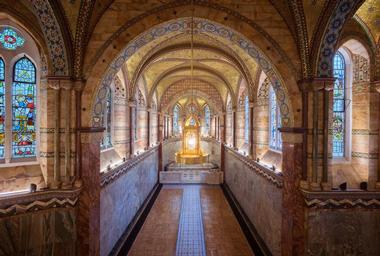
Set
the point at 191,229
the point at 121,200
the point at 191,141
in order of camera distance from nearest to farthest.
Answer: the point at 121,200 → the point at 191,229 → the point at 191,141

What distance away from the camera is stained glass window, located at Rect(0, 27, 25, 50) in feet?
15.3

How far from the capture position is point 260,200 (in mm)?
6895

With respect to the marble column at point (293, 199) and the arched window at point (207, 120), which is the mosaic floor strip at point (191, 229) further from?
the arched window at point (207, 120)

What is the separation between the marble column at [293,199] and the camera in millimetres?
4582

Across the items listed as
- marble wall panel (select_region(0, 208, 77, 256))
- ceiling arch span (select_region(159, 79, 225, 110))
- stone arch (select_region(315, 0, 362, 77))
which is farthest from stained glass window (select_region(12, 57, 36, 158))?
ceiling arch span (select_region(159, 79, 225, 110))

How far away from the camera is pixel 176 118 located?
2155 cm

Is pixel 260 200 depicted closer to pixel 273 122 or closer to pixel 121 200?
pixel 273 122

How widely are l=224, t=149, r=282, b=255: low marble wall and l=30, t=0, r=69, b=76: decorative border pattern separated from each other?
563cm

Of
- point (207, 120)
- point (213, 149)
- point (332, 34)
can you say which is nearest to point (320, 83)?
point (332, 34)

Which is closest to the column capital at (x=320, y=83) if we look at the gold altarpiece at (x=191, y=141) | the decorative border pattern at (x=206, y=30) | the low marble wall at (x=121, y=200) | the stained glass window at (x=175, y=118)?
the decorative border pattern at (x=206, y=30)

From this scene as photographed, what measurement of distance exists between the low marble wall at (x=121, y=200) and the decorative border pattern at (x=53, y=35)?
9.67ft

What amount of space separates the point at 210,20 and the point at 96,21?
8.24 feet

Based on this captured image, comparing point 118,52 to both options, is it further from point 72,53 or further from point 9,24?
point 9,24

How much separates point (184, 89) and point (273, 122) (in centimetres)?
895
